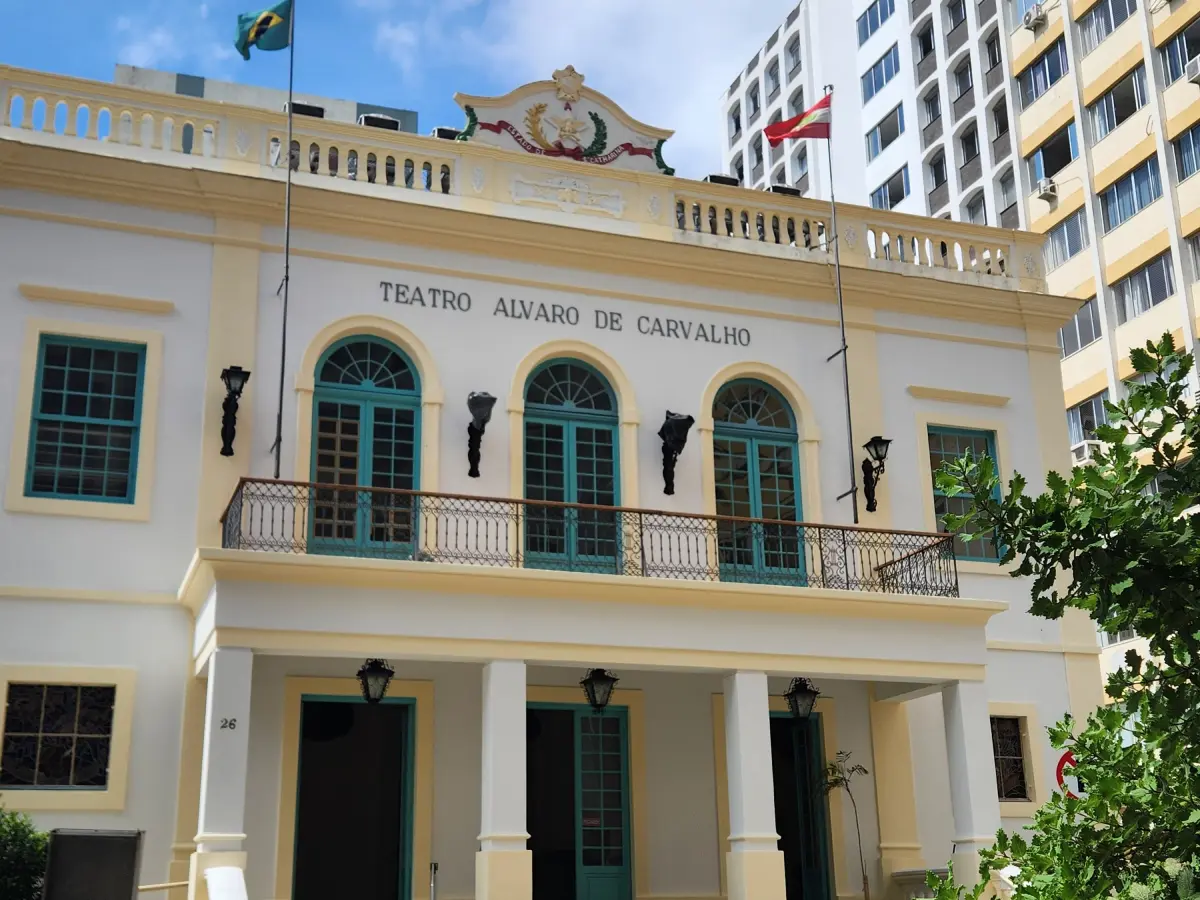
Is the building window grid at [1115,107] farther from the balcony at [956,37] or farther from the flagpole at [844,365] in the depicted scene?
the flagpole at [844,365]

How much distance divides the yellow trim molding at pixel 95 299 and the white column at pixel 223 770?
399 cm

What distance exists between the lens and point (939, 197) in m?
38.3

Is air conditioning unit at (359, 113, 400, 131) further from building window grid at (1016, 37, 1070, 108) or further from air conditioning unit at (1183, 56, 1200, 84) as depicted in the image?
building window grid at (1016, 37, 1070, 108)

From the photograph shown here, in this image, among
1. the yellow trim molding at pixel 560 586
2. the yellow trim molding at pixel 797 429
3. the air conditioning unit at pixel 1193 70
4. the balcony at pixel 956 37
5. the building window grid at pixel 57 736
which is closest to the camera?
the yellow trim molding at pixel 560 586

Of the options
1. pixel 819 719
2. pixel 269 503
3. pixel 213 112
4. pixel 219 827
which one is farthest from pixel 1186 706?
pixel 213 112

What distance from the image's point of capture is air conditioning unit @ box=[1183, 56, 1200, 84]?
2653 cm

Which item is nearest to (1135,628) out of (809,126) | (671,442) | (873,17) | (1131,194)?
(671,442)

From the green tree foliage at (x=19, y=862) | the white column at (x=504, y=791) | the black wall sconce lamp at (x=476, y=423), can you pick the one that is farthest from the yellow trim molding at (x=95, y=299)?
the green tree foliage at (x=19, y=862)

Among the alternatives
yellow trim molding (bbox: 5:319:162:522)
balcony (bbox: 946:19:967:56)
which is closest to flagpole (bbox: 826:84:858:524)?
yellow trim molding (bbox: 5:319:162:522)

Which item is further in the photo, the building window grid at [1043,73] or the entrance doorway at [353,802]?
the building window grid at [1043,73]

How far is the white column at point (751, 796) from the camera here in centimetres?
1252

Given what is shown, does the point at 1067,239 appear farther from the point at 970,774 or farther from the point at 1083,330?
the point at 970,774

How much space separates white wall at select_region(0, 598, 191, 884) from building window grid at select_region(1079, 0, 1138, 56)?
24.7 meters

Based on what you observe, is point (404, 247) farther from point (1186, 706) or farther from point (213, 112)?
point (1186, 706)
